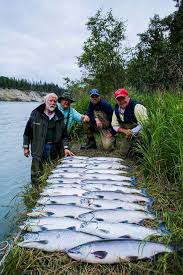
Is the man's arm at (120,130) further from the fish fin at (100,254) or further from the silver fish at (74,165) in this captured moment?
the fish fin at (100,254)

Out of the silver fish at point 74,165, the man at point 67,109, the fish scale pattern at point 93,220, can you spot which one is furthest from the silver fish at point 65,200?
the man at point 67,109

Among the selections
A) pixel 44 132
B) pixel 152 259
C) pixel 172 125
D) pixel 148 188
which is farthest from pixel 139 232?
pixel 44 132

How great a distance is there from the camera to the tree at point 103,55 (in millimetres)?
18297

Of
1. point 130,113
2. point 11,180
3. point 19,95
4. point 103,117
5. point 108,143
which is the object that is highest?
point 19,95

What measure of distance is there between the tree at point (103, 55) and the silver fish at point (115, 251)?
15.5 meters

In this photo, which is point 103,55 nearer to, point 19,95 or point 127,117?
point 127,117

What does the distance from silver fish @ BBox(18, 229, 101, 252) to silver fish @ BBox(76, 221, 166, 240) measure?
0.12 m

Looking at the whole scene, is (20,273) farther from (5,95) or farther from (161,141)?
(5,95)

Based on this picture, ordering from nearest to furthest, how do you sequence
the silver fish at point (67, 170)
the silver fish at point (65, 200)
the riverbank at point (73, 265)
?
the riverbank at point (73, 265) → the silver fish at point (65, 200) → the silver fish at point (67, 170)

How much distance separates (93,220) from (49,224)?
390 millimetres

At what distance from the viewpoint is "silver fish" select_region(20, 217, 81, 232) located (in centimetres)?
334

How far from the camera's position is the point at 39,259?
2975 millimetres

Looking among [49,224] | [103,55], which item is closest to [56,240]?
[49,224]

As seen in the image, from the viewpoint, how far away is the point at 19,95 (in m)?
113
